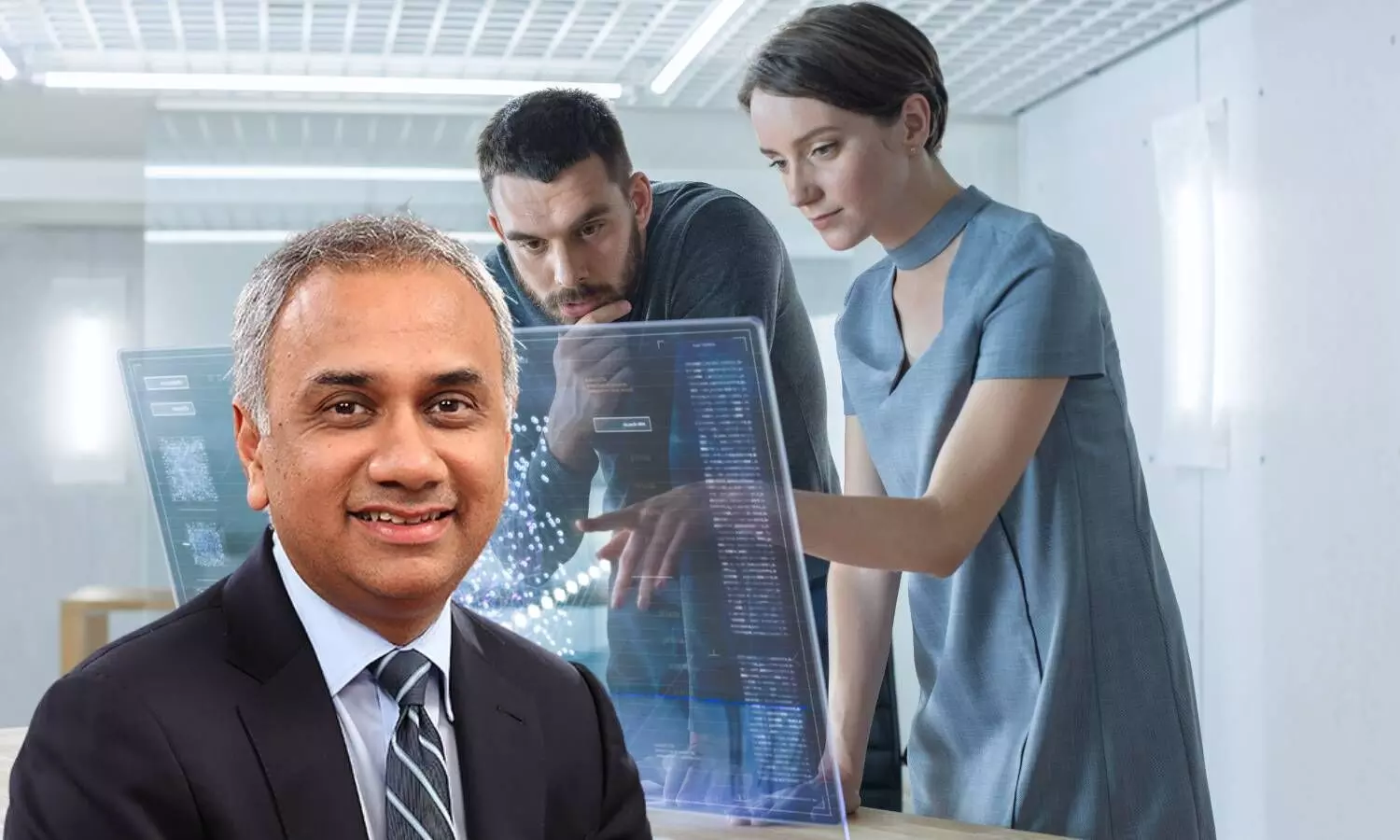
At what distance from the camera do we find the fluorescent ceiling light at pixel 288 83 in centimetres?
334

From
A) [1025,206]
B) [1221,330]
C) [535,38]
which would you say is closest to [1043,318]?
[1221,330]

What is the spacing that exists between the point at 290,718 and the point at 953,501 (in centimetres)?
65

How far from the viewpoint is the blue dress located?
4.29 feet

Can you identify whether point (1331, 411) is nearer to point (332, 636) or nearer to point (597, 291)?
point (597, 291)

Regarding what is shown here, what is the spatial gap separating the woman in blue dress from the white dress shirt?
0.51 meters

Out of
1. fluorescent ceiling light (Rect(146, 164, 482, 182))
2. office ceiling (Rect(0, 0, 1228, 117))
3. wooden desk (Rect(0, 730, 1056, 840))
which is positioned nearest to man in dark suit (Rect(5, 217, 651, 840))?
wooden desk (Rect(0, 730, 1056, 840))

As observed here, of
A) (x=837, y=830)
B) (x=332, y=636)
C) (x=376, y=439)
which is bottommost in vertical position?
(x=837, y=830)

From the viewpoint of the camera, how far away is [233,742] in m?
0.73

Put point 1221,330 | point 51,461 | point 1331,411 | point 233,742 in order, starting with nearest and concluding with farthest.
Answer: point 233,742 < point 1331,411 < point 1221,330 < point 51,461

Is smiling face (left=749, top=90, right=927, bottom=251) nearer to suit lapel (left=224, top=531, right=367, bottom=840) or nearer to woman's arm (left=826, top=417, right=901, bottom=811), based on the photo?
woman's arm (left=826, top=417, right=901, bottom=811)

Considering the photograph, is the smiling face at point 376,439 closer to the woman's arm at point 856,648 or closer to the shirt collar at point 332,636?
the shirt collar at point 332,636

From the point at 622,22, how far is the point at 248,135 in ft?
3.19

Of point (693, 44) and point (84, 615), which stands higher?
point (693, 44)

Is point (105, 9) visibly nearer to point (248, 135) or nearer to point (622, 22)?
point (248, 135)
